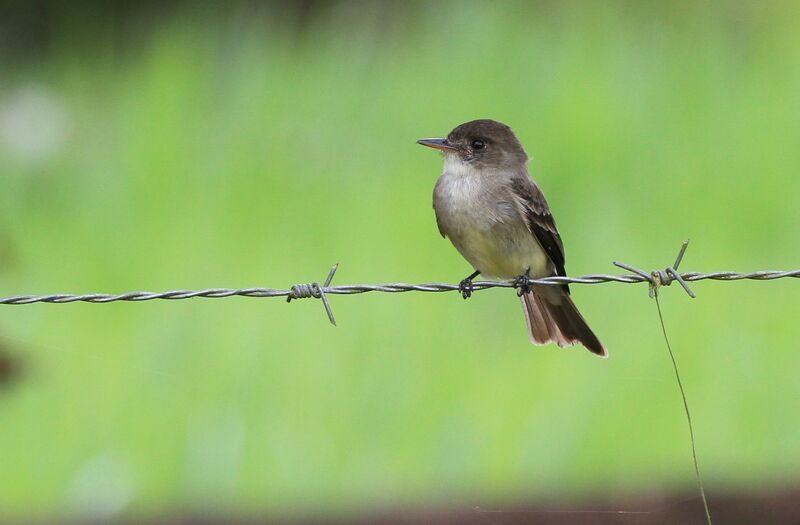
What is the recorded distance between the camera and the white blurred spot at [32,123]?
20.7ft

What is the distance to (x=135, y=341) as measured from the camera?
18.3 ft

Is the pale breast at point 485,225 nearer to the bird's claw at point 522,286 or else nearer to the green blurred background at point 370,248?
the bird's claw at point 522,286

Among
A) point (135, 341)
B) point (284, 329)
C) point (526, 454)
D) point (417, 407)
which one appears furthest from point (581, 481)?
point (135, 341)

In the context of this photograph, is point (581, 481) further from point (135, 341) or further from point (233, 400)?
point (135, 341)

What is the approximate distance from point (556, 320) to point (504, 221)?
42 cm

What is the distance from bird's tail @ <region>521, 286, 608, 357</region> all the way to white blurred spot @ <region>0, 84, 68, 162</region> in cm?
216

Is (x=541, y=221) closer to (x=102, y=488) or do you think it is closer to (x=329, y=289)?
(x=329, y=289)

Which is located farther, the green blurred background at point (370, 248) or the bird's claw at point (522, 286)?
the green blurred background at point (370, 248)

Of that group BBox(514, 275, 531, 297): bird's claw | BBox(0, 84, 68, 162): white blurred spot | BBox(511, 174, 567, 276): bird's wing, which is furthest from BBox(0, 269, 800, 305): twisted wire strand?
BBox(0, 84, 68, 162): white blurred spot

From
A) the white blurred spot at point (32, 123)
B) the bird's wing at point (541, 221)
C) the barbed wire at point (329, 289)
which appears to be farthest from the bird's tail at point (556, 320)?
the white blurred spot at point (32, 123)

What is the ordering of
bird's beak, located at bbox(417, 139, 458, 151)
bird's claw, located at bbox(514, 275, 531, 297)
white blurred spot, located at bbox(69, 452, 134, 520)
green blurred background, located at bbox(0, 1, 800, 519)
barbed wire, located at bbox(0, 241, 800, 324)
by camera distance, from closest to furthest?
barbed wire, located at bbox(0, 241, 800, 324) → bird's claw, located at bbox(514, 275, 531, 297) → white blurred spot, located at bbox(69, 452, 134, 520) → green blurred background, located at bbox(0, 1, 800, 519) → bird's beak, located at bbox(417, 139, 458, 151)

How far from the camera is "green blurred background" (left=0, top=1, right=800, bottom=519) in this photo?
5430mm

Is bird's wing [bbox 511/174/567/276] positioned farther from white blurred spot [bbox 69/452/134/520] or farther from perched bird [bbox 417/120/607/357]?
white blurred spot [bbox 69/452/134/520]

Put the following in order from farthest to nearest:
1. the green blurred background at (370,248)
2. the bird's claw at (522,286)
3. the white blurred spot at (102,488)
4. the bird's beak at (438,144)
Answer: the bird's beak at (438,144), the green blurred background at (370,248), the white blurred spot at (102,488), the bird's claw at (522,286)
